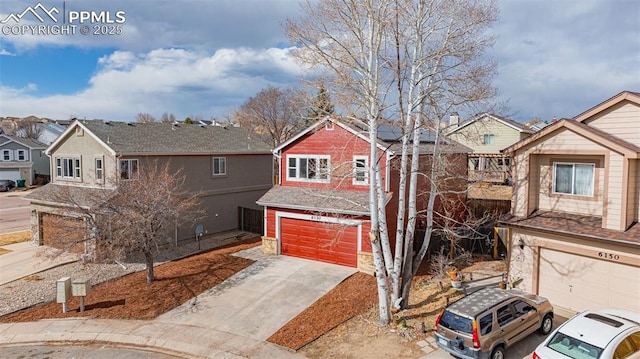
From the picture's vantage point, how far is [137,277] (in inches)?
737

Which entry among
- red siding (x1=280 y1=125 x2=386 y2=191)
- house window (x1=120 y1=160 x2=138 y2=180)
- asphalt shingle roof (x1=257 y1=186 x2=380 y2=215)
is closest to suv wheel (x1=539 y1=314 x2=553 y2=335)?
asphalt shingle roof (x1=257 y1=186 x2=380 y2=215)

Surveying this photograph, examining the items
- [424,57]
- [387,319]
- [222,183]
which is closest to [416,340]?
[387,319]

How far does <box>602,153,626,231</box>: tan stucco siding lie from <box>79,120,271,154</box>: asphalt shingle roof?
2087 cm

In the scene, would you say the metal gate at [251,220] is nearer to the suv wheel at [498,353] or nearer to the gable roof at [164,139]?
the gable roof at [164,139]

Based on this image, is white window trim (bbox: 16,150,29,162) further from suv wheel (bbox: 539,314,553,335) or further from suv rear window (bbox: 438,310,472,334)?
suv wheel (bbox: 539,314,553,335)

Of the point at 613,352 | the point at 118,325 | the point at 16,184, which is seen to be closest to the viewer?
the point at 613,352

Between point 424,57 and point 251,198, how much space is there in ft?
63.6

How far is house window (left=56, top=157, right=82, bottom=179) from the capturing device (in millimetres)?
24328

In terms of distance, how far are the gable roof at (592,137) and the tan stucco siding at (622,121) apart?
0.19m

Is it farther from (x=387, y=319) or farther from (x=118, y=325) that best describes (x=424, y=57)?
(x=118, y=325)

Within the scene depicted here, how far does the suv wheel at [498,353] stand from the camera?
10.8 m

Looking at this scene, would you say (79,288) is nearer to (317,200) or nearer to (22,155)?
(317,200)

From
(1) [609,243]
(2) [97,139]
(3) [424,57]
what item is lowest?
(1) [609,243]

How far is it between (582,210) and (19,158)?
2415 inches
